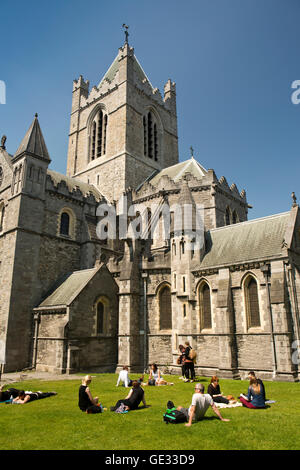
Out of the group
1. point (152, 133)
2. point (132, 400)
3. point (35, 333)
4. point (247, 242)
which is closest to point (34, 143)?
point (35, 333)

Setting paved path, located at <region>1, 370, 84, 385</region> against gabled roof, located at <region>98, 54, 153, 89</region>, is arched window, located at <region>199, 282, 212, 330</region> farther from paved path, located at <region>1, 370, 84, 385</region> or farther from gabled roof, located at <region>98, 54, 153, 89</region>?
gabled roof, located at <region>98, 54, 153, 89</region>

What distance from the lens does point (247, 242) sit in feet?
69.5

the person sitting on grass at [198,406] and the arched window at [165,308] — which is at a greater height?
the arched window at [165,308]

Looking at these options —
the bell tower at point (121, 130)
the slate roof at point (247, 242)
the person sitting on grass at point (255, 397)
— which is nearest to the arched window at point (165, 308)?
the slate roof at point (247, 242)

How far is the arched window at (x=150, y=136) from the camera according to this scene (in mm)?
40406

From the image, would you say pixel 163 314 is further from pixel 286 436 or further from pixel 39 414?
pixel 286 436

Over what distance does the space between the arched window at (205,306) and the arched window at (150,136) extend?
74.2ft

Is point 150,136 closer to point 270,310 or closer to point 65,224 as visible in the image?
point 65,224

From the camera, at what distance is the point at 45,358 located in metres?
22.1

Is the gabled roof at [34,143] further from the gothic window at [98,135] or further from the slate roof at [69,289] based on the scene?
the gothic window at [98,135]

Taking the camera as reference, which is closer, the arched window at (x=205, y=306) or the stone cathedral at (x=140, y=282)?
the stone cathedral at (x=140, y=282)

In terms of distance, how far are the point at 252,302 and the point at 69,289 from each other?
12.5 m
